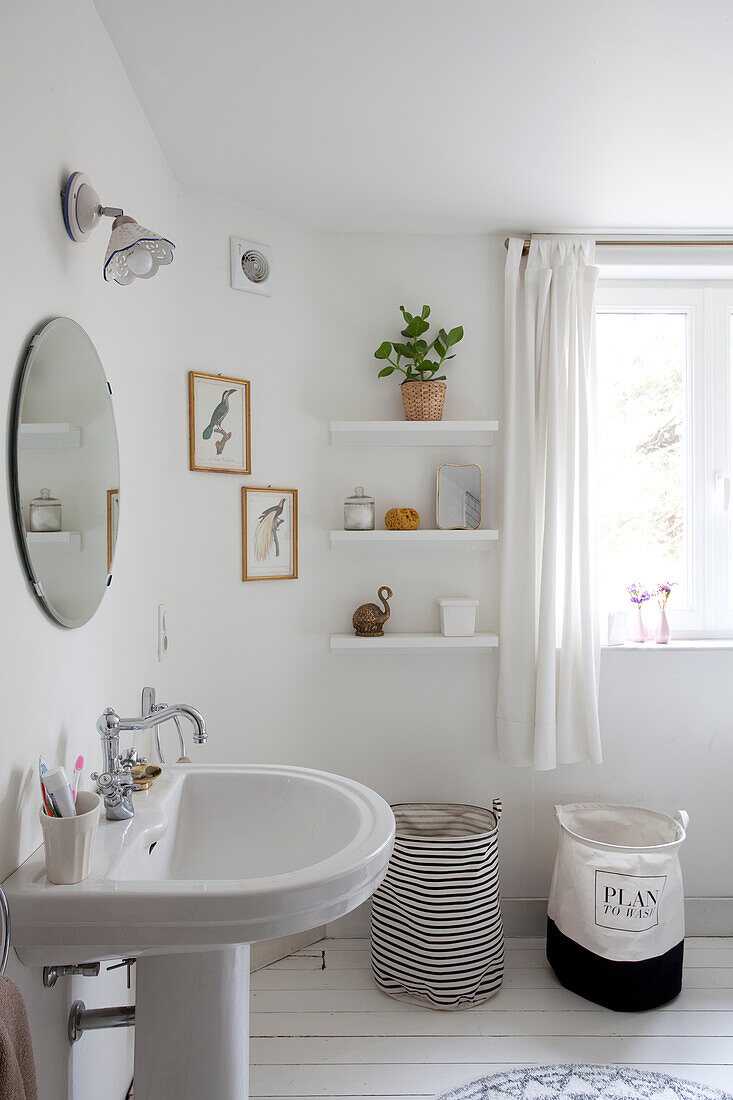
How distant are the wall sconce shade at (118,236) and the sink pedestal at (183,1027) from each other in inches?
47.5

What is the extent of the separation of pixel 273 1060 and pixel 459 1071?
1.57 ft

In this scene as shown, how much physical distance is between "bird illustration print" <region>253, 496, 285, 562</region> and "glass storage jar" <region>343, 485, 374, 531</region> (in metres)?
0.21

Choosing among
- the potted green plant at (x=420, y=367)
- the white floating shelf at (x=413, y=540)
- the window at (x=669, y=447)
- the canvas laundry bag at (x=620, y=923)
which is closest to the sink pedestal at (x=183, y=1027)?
the canvas laundry bag at (x=620, y=923)

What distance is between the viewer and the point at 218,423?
244 centimetres

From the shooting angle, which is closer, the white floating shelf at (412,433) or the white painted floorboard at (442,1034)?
the white painted floorboard at (442,1034)

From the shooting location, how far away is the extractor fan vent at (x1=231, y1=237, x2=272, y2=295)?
2473 mm

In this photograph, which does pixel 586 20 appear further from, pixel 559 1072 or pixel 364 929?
pixel 364 929

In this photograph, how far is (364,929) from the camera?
2711mm

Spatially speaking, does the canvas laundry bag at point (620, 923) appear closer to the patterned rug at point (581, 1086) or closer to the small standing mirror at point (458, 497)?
the patterned rug at point (581, 1086)

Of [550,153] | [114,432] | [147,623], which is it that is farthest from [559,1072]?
[550,153]

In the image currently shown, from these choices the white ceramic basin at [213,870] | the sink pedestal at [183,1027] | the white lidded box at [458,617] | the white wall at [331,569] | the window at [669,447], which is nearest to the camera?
the white ceramic basin at [213,870]

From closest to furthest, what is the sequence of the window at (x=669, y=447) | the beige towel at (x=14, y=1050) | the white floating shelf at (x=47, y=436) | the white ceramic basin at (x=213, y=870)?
the beige towel at (x=14, y=1050), the white ceramic basin at (x=213, y=870), the white floating shelf at (x=47, y=436), the window at (x=669, y=447)

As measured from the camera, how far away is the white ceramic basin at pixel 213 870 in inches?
44.4

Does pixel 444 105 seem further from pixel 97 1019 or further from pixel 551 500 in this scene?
pixel 97 1019
